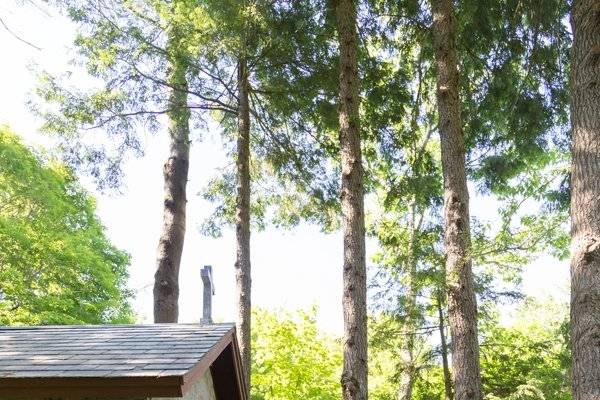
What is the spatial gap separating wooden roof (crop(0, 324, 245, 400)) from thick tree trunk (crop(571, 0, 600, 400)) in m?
3.03

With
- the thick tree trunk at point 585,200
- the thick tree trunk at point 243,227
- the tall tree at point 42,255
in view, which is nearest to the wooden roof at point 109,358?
the thick tree trunk at point 243,227

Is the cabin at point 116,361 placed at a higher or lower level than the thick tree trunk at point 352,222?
lower

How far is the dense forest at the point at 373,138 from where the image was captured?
24.6 ft

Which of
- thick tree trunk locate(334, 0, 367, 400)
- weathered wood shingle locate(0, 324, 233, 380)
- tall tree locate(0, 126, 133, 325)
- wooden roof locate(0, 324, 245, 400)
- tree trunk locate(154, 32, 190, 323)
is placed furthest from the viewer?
tall tree locate(0, 126, 133, 325)

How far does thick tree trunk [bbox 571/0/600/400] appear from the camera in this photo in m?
4.54

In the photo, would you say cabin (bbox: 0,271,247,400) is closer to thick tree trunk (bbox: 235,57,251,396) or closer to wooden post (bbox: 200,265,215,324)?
wooden post (bbox: 200,265,215,324)

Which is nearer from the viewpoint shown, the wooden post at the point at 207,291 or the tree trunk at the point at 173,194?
the wooden post at the point at 207,291

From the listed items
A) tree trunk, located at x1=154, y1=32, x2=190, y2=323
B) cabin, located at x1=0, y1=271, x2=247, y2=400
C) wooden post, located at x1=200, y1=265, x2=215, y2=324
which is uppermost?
tree trunk, located at x1=154, y1=32, x2=190, y2=323

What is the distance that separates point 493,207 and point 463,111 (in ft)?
11.7

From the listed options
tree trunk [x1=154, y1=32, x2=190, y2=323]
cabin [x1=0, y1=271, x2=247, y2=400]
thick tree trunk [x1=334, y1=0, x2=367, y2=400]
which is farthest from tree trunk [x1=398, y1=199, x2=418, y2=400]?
tree trunk [x1=154, y1=32, x2=190, y2=323]

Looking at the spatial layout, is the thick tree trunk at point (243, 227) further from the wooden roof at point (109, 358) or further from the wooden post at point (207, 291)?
the wooden roof at point (109, 358)

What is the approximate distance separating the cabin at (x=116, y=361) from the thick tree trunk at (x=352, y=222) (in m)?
1.40

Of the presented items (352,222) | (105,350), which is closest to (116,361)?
(105,350)

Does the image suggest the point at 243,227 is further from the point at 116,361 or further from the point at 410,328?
the point at 116,361
